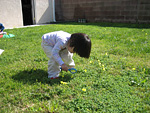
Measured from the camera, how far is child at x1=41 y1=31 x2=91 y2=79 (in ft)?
7.56

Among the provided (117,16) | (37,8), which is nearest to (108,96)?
(117,16)

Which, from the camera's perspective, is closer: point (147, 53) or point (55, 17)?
point (147, 53)

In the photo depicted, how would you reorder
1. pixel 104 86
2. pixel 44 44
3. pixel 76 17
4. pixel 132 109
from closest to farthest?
pixel 132 109 → pixel 104 86 → pixel 44 44 → pixel 76 17

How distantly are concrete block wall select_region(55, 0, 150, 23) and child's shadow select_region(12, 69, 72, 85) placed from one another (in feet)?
29.4

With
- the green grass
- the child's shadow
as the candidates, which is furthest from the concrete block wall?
the child's shadow

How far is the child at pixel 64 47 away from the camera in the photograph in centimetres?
230

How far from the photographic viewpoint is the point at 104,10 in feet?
36.8

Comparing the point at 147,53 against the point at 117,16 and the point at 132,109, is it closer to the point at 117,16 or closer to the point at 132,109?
the point at 132,109

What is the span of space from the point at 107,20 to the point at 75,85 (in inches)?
A: 383

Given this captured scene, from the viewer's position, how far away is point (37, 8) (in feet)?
37.9

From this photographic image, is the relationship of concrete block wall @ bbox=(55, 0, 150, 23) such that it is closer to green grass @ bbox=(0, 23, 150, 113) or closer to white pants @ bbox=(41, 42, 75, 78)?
green grass @ bbox=(0, 23, 150, 113)

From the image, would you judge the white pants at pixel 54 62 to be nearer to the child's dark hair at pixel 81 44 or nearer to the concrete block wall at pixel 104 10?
the child's dark hair at pixel 81 44

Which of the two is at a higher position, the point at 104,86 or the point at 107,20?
the point at 107,20

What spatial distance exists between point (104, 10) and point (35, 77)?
986cm
